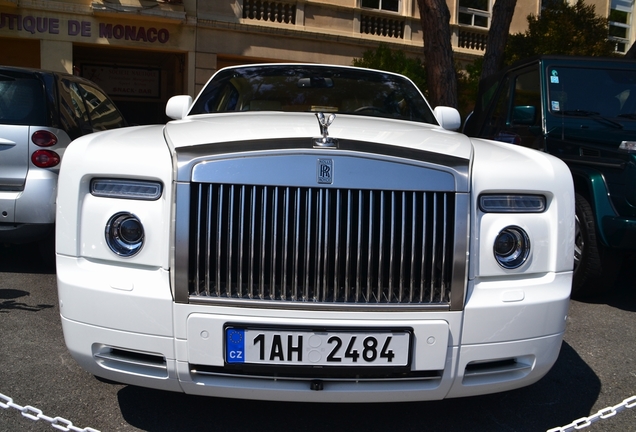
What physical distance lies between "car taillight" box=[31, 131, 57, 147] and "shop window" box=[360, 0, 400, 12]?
15.3 meters

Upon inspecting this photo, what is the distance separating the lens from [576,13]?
1653cm

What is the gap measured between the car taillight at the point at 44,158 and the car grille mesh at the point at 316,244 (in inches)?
133

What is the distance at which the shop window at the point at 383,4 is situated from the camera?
1978cm

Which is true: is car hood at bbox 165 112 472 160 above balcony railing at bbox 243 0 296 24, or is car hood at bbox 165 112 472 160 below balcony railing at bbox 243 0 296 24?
below

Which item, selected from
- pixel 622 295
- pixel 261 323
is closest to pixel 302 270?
pixel 261 323

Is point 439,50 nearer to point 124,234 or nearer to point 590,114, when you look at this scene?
point 590,114

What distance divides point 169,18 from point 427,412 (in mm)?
15386

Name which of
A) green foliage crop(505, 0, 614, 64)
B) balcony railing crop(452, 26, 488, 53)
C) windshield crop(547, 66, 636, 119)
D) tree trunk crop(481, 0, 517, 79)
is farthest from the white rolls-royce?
balcony railing crop(452, 26, 488, 53)

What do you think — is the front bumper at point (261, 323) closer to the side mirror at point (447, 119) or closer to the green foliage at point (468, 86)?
the side mirror at point (447, 119)

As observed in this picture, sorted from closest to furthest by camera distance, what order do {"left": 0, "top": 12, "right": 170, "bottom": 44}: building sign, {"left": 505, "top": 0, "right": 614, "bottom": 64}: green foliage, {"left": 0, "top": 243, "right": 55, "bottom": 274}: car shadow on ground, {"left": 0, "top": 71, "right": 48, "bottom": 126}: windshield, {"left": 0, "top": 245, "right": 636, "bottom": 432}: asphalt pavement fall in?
{"left": 0, "top": 245, "right": 636, "bottom": 432}: asphalt pavement
{"left": 0, "top": 71, "right": 48, "bottom": 126}: windshield
{"left": 0, "top": 243, "right": 55, "bottom": 274}: car shadow on ground
{"left": 0, "top": 12, "right": 170, "bottom": 44}: building sign
{"left": 505, "top": 0, "right": 614, "bottom": 64}: green foliage

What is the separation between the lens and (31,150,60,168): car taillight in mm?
5473

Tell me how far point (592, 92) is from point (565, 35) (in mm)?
10848

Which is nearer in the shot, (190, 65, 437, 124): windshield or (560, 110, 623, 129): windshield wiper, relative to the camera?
(190, 65, 437, 124): windshield

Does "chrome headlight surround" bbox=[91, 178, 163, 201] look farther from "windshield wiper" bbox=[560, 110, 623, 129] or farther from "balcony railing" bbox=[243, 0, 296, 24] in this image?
"balcony railing" bbox=[243, 0, 296, 24]
